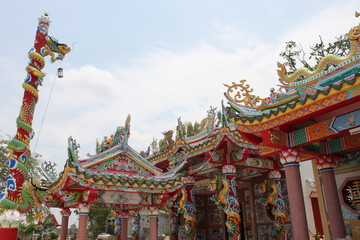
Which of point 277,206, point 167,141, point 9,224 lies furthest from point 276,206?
point 9,224

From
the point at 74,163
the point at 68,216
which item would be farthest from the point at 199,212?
the point at 74,163

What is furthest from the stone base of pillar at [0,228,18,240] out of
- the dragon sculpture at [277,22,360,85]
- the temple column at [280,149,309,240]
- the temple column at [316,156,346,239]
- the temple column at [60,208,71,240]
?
the temple column at [316,156,346,239]

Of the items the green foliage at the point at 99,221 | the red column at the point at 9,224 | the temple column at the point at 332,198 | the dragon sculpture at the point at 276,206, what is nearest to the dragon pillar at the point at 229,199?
the dragon sculpture at the point at 276,206

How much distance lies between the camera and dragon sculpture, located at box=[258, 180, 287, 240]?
12.3m

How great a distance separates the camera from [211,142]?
1222cm

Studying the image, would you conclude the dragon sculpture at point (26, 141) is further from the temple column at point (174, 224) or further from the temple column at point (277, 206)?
the temple column at point (277, 206)

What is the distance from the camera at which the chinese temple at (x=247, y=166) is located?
7039 millimetres

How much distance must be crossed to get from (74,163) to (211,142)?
5.45 m

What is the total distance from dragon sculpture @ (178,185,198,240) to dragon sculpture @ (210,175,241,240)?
6.32 feet

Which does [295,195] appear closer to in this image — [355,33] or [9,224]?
[355,33]

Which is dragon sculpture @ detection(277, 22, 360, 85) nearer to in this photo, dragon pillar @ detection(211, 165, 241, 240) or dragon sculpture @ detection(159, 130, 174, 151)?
dragon pillar @ detection(211, 165, 241, 240)

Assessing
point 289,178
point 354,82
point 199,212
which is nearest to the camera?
point 354,82

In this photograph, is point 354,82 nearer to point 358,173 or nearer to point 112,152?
point 358,173

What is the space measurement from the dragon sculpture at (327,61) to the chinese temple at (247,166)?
0.08 feet
